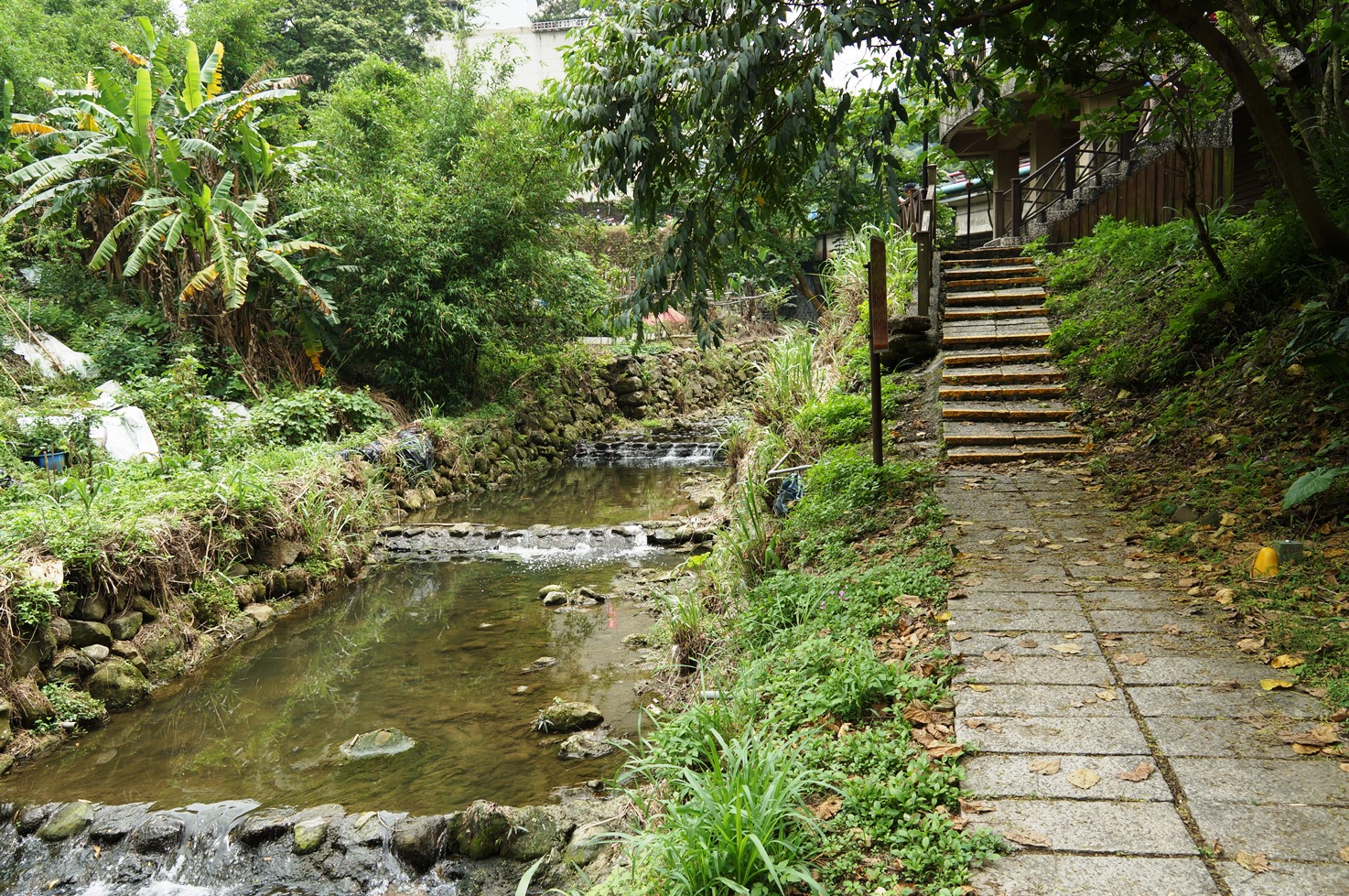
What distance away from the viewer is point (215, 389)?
1280cm

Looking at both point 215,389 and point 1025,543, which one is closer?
point 1025,543

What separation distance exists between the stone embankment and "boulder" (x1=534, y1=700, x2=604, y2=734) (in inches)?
143

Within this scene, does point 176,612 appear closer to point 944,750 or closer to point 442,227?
point 944,750

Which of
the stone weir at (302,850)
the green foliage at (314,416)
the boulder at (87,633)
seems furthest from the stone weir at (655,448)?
the stone weir at (302,850)

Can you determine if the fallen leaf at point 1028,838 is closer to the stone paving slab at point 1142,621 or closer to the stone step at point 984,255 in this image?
the stone paving slab at point 1142,621

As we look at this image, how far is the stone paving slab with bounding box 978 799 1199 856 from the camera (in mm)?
2484

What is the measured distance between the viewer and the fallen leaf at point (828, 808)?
9.59 ft

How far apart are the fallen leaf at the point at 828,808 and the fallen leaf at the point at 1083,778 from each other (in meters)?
0.77

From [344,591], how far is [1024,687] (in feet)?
27.8

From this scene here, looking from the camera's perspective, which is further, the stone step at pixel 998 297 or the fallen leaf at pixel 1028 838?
the stone step at pixel 998 297

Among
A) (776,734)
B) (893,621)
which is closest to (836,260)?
(893,621)

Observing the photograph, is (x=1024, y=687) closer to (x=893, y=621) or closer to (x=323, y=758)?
(x=893, y=621)

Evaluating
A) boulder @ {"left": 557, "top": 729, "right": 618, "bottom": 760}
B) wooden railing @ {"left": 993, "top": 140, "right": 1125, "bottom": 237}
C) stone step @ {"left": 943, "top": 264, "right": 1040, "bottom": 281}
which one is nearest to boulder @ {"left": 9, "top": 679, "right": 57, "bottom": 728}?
boulder @ {"left": 557, "top": 729, "right": 618, "bottom": 760}

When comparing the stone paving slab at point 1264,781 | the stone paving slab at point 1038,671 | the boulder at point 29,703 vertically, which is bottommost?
the boulder at point 29,703
